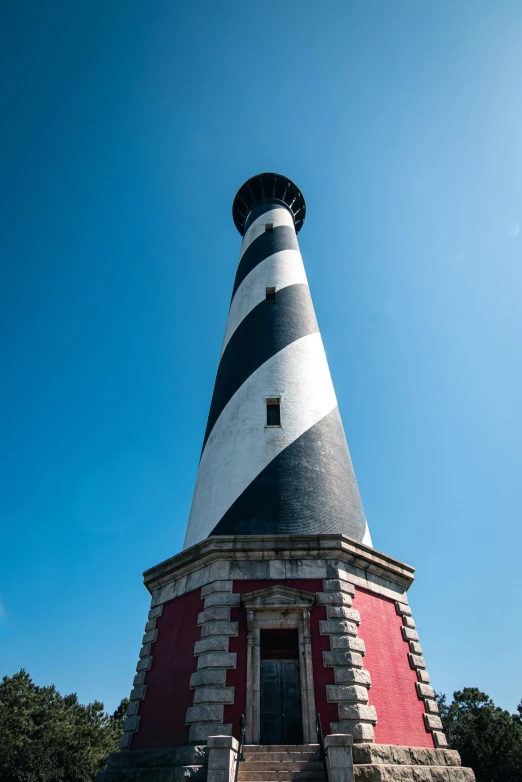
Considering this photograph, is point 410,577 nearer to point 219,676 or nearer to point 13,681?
point 219,676

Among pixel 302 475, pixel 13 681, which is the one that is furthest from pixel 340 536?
pixel 13 681

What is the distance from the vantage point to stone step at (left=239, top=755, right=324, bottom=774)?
5.43 m

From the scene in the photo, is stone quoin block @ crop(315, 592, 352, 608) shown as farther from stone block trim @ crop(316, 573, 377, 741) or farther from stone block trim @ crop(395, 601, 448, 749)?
stone block trim @ crop(395, 601, 448, 749)

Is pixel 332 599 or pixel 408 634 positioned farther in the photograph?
pixel 408 634

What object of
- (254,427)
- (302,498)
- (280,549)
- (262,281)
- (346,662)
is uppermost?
(262,281)

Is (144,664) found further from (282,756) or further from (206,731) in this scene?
(282,756)

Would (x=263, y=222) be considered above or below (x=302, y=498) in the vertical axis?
above

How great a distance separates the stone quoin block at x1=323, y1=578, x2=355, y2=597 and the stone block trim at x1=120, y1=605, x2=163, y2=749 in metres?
2.77

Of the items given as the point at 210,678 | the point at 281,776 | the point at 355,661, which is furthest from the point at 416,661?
the point at 210,678

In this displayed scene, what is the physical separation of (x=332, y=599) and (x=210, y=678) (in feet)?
6.12

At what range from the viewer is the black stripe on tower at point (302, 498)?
26.0ft

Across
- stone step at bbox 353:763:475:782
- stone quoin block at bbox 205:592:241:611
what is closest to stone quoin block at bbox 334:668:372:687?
stone step at bbox 353:763:475:782

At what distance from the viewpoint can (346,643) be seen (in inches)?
257

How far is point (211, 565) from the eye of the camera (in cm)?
733
